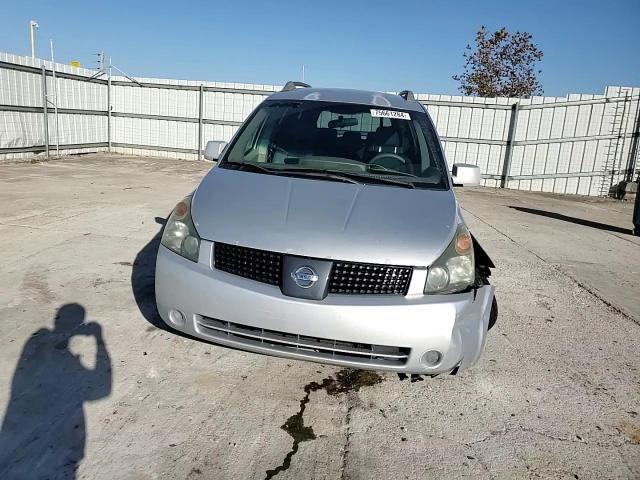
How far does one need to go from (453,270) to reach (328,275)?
674 mm

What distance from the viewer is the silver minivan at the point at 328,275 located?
2.36 meters

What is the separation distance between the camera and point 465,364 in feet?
8.41

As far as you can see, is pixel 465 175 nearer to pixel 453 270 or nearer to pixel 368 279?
pixel 453 270

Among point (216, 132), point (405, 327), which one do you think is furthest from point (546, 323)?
point (216, 132)

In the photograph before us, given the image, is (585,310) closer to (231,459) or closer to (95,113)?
(231,459)

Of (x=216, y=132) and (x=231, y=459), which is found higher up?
(x=216, y=132)

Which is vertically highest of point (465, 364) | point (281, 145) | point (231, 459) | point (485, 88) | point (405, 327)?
point (485, 88)

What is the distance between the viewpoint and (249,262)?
247cm

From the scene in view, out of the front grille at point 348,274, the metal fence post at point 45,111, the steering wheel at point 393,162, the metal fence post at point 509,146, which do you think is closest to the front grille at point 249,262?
the front grille at point 348,274

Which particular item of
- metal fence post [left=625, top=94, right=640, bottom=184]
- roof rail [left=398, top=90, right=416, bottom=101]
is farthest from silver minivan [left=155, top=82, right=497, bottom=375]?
metal fence post [left=625, top=94, right=640, bottom=184]

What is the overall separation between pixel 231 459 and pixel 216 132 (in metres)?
14.8

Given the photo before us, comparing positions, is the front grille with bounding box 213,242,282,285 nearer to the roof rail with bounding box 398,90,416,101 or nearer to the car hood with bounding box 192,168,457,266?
the car hood with bounding box 192,168,457,266

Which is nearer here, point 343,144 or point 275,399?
point 275,399

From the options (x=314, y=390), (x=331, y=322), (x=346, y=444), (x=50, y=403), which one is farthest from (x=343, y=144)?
(x=50, y=403)
